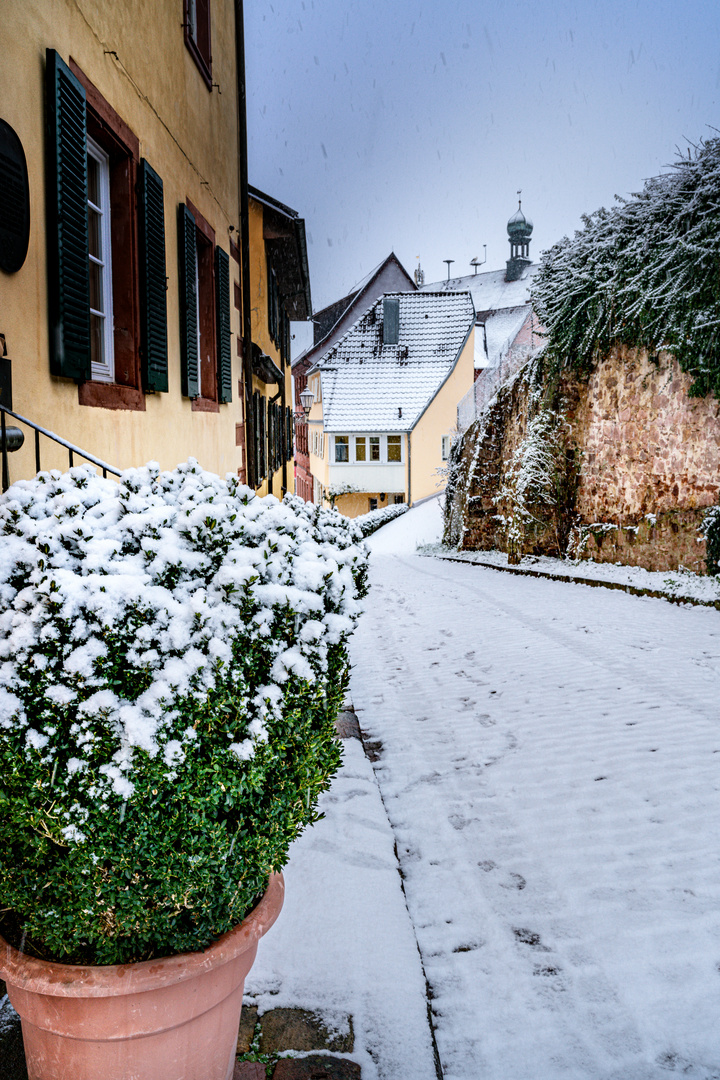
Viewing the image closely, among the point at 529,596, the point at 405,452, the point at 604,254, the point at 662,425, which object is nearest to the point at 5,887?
the point at 529,596

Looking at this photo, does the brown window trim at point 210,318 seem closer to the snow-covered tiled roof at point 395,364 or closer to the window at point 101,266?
the window at point 101,266

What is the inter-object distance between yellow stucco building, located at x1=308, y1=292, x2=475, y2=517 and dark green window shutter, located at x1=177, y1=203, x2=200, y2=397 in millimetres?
24581

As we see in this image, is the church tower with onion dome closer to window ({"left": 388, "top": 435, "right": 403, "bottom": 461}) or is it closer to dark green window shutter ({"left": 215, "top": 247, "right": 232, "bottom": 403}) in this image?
window ({"left": 388, "top": 435, "right": 403, "bottom": 461})

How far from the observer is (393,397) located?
31.9 m

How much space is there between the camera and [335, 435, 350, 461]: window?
3183cm

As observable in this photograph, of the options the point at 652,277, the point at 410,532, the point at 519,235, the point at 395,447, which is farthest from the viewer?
the point at 519,235

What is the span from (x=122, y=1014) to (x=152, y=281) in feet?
15.2

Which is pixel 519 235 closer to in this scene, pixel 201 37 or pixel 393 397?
pixel 393 397

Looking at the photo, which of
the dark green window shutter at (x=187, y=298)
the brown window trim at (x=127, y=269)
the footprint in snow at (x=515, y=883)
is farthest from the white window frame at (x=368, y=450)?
the footprint in snow at (x=515, y=883)

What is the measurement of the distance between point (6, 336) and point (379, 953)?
9.67ft

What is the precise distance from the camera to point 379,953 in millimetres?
2455

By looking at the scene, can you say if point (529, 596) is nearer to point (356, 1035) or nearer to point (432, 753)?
point (432, 753)

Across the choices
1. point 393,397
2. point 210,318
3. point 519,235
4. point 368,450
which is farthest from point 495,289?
point 210,318

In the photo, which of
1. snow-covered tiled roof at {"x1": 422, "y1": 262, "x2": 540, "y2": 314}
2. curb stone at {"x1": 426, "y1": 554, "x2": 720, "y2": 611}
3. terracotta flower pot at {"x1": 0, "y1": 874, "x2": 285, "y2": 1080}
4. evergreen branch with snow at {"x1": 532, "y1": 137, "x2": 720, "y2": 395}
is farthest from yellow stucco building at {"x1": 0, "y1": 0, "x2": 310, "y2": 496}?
snow-covered tiled roof at {"x1": 422, "y1": 262, "x2": 540, "y2": 314}
